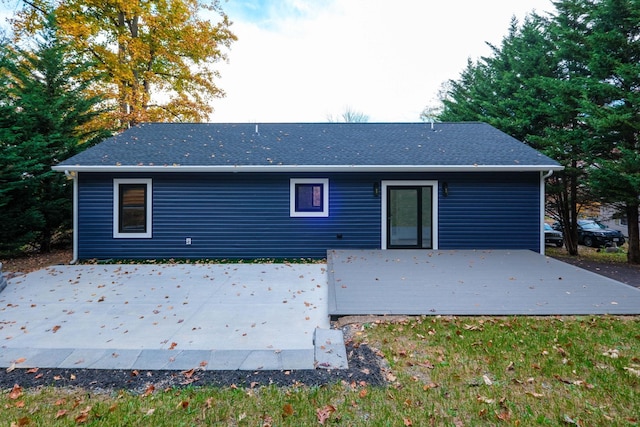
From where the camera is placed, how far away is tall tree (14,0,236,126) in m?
13.9

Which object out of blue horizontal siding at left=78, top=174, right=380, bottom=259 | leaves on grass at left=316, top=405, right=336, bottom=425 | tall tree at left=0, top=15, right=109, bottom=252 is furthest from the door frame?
tall tree at left=0, top=15, right=109, bottom=252

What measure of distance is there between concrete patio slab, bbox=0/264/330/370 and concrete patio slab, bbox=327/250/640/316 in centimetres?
62

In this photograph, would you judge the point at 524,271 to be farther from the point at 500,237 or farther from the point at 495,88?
the point at 495,88

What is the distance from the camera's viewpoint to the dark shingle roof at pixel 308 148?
8.40 m

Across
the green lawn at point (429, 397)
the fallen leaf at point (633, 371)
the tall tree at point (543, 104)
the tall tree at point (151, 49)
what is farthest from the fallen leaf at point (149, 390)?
the tall tree at point (151, 49)

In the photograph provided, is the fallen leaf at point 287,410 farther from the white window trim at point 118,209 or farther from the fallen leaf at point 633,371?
the white window trim at point 118,209

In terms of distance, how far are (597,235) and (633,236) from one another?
633 centimetres

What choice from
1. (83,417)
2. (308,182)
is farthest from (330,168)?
(83,417)

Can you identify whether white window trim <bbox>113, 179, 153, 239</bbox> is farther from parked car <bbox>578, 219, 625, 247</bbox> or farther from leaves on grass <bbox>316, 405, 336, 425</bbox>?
parked car <bbox>578, 219, 625, 247</bbox>

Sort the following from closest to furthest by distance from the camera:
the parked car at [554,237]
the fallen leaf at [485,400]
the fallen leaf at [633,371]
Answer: the fallen leaf at [485,400]
the fallen leaf at [633,371]
the parked car at [554,237]

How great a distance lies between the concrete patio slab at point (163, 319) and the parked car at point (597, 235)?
1498cm

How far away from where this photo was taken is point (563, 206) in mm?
11859

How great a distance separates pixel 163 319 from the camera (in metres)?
4.34

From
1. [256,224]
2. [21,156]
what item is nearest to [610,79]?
[256,224]
